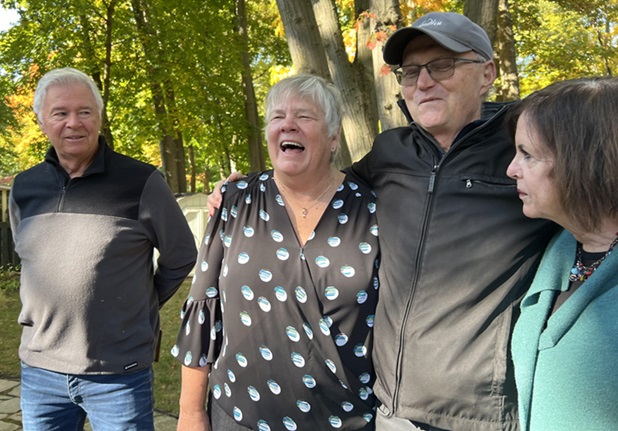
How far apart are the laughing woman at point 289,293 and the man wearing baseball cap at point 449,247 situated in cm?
11

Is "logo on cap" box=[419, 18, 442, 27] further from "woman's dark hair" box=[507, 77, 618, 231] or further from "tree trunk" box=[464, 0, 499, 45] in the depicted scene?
"tree trunk" box=[464, 0, 499, 45]

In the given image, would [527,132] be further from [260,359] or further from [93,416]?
[93,416]

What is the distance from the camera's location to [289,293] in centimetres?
211

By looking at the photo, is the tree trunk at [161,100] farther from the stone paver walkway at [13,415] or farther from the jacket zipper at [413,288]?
the jacket zipper at [413,288]

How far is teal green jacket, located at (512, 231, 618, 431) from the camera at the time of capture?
1409 mm

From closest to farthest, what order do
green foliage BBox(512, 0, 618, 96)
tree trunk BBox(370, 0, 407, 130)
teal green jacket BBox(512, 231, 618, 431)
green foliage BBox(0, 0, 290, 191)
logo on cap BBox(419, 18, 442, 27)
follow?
teal green jacket BBox(512, 231, 618, 431) < logo on cap BBox(419, 18, 442, 27) < tree trunk BBox(370, 0, 407, 130) < green foliage BBox(0, 0, 290, 191) < green foliage BBox(512, 0, 618, 96)

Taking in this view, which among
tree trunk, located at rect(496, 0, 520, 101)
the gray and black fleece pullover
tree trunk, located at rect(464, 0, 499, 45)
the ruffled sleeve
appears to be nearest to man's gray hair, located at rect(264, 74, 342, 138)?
the ruffled sleeve

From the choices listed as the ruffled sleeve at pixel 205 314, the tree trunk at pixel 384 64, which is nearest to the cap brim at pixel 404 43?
the ruffled sleeve at pixel 205 314

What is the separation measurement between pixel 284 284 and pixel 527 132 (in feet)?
3.32

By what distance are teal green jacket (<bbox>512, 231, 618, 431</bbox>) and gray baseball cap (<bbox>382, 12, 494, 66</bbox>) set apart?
0.81 meters

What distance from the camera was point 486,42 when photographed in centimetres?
209

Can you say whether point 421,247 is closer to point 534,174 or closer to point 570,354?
point 534,174

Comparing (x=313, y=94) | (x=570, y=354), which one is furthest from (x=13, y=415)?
(x=570, y=354)

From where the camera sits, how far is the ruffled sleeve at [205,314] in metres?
2.29
